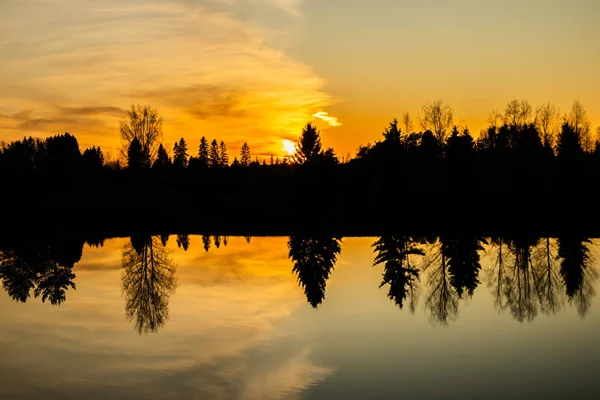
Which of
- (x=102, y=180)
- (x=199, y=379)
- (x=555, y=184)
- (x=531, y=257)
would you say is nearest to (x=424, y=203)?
(x=555, y=184)

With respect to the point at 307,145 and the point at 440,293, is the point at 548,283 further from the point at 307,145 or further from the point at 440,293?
the point at 307,145

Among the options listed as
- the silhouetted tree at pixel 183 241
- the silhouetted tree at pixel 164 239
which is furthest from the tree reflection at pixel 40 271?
the silhouetted tree at pixel 183 241

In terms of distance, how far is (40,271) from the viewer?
121 ft

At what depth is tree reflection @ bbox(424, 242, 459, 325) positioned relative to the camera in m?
24.8

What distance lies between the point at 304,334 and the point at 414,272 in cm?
1550

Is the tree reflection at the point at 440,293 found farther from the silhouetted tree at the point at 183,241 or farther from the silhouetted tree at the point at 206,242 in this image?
the silhouetted tree at the point at 183,241

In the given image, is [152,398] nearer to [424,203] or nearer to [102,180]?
[424,203]

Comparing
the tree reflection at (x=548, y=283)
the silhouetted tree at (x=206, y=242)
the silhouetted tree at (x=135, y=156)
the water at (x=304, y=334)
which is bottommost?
the water at (x=304, y=334)

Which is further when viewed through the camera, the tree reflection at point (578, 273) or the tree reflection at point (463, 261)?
the tree reflection at point (463, 261)

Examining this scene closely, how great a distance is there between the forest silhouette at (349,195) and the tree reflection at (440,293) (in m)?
23.1

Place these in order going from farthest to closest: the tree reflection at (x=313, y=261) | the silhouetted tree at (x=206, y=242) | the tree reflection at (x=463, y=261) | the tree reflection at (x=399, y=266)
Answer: the silhouetted tree at (x=206, y=242), the tree reflection at (x=463, y=261), the tree reflection at (x=313, y=261), the tree reflection at (x=399, y=266)

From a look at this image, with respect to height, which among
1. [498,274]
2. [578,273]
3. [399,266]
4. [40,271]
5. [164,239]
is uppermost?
Result: [164,239]

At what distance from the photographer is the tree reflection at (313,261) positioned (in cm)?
3108

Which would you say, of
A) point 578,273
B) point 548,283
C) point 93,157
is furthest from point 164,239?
point 93,157
